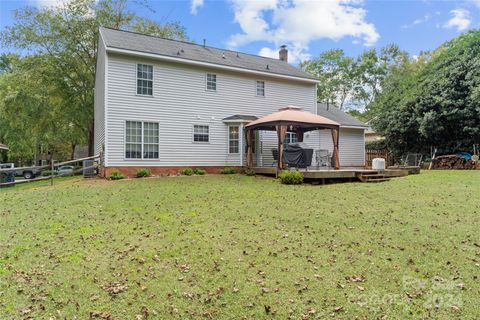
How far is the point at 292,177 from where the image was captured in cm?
1110

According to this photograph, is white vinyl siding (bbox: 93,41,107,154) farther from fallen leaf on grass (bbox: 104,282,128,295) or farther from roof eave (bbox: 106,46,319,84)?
fallen leaf on grass (bbox: 104,282,128,295)

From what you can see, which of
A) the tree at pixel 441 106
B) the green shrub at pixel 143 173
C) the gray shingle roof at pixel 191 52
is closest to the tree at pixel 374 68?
the tree at pixel 441 106

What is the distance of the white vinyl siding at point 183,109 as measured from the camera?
13.1 m

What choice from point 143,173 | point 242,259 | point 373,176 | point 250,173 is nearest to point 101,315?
point 242,259

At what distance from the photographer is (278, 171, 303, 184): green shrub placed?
11102 millimetres

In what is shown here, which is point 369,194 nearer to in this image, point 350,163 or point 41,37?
point 350,163

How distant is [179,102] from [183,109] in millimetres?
354

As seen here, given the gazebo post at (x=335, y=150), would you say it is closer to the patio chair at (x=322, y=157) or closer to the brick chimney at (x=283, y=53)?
the patio chair at (x=322, y=157)

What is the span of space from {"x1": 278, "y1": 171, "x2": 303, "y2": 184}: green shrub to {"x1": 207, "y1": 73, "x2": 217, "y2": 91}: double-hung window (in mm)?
6258

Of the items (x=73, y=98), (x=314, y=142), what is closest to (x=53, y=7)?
(x=73, y=98)

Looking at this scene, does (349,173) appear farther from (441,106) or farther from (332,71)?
(332,71)

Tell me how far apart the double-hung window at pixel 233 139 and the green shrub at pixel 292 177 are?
4656mm

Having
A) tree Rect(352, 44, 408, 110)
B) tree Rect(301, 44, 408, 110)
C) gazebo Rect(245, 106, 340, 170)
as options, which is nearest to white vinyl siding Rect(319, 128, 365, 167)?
gazebo Rect(245, 106, 340, 170)

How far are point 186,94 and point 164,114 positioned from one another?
144 cm
